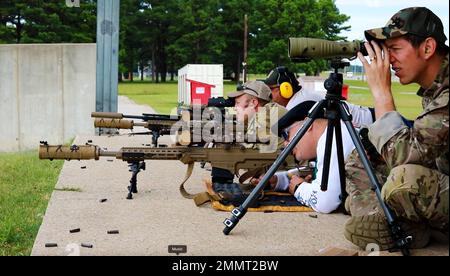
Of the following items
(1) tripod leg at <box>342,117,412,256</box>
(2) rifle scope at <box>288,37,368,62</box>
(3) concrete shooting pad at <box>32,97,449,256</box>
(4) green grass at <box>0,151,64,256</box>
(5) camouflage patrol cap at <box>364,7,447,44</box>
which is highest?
(5) camouflage patrol cap at <box>364,7,447,44</box>

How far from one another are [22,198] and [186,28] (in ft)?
168

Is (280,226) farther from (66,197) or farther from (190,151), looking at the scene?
(66,197)

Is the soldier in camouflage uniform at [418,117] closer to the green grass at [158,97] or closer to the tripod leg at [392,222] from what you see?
the tripod leg at [392,222]

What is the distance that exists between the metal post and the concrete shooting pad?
509 centimetres

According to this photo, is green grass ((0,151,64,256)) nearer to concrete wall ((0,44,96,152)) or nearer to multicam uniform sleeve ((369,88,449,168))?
multicam uniform sleeve ((369,88,449,168))

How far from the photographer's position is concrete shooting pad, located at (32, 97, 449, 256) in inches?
152

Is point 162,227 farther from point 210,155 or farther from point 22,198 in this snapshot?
point 22,198

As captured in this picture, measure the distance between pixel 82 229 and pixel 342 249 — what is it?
1.79 meters

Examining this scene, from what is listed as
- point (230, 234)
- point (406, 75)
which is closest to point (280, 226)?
point (230, 234)

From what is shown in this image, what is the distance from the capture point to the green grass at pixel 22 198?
429cm

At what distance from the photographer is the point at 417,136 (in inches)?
125

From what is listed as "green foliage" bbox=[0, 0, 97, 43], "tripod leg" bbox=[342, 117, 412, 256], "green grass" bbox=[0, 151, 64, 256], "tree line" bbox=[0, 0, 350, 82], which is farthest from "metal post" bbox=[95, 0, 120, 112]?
"green foliage" bbox=[0, 0, 97, 43]

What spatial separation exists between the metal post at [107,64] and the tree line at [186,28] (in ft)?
68.0


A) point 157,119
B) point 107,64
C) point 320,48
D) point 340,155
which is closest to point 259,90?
point 340,155
